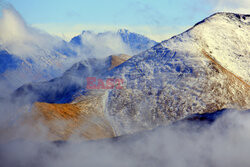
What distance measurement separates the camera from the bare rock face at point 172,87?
2087 inches

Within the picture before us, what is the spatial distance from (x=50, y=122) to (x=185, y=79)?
2760cm

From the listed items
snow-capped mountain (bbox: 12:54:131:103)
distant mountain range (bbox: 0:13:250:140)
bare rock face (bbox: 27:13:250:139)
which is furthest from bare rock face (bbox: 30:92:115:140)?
snow-capped mountain (bbox: 12:54:131:103)

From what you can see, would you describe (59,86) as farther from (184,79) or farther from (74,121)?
(184,79)

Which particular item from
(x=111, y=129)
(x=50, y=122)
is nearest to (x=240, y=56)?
(x=111, y=129)

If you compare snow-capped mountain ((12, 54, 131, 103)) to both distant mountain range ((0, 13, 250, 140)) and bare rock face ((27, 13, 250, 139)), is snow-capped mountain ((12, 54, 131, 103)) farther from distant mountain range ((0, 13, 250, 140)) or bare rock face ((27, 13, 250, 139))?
bare rock face ((27, 13, 250, 139))

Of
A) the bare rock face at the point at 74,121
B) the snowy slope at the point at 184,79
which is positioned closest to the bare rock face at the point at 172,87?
the snowy slope at the point at 184,79

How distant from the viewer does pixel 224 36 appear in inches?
2904

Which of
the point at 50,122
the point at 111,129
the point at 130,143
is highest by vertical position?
the point at 130,143

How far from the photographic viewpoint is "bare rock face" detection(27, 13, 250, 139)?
53000 mm

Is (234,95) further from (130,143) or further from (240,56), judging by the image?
(130,143)

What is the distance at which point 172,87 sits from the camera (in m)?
59.3

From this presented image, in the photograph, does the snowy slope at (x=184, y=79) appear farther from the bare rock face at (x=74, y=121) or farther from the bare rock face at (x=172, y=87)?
the bare rock face at (x=74, y=121)

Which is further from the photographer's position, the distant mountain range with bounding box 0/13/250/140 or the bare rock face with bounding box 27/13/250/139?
the bare rock face with bounding box 27/13/250/139

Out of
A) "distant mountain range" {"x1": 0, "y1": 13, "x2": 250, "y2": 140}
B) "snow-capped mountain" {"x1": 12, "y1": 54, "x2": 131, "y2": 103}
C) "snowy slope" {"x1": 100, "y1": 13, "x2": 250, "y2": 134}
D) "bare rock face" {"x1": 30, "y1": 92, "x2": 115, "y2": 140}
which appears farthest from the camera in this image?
"snow-capped mountain" {"x1": 12, "y1": 54, "x2": 131, "y2": 103}
